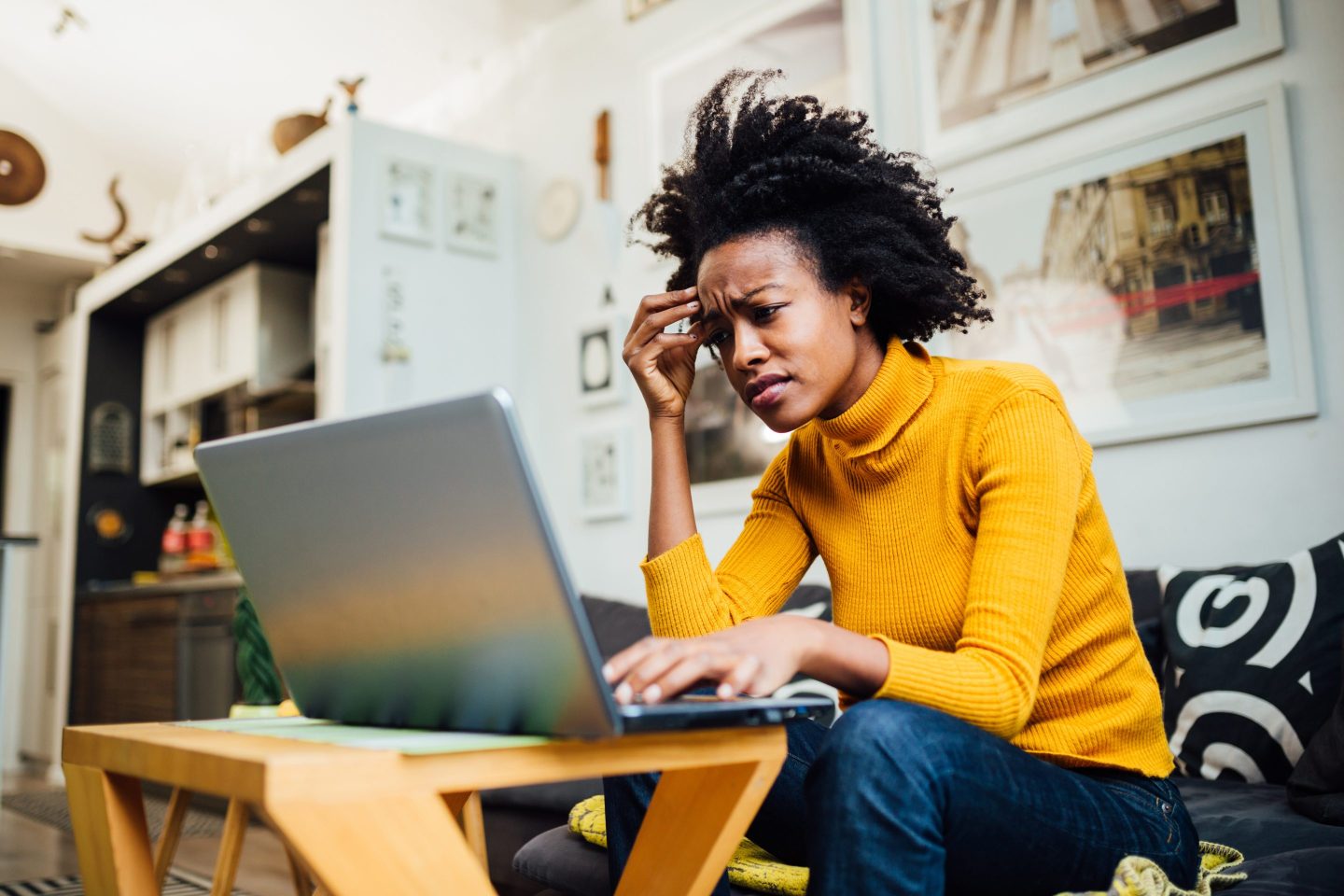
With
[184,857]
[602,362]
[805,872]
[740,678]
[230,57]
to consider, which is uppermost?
[230,57]

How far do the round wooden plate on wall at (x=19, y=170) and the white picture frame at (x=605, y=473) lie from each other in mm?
3691

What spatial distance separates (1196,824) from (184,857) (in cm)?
269

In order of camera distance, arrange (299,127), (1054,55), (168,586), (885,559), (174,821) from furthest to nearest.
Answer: (168,586), (299,127), (1054,55), (174,821), (885,559)

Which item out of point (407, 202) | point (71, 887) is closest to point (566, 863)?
point (71, 887)

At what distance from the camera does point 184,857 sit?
10.2 ft

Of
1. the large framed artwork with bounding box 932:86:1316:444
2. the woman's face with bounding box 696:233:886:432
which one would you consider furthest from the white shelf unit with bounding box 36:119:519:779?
the woman's face with bounding box 696:233:886:432

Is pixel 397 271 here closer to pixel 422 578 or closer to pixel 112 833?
pixel 112 833

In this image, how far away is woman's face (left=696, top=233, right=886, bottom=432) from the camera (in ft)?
3.95

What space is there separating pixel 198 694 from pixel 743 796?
3.75 m

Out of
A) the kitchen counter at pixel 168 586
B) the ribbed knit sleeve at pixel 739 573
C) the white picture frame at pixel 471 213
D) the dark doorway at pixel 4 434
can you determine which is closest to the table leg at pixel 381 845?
the ribbed knit sleeve at pixel 739 573

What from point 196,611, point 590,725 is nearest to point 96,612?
point 196,611

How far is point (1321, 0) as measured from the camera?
204 cm

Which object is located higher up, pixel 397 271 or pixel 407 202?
pixel 407 202

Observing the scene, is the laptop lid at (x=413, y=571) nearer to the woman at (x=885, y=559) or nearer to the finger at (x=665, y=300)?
the woman at (x=885, y=559)
